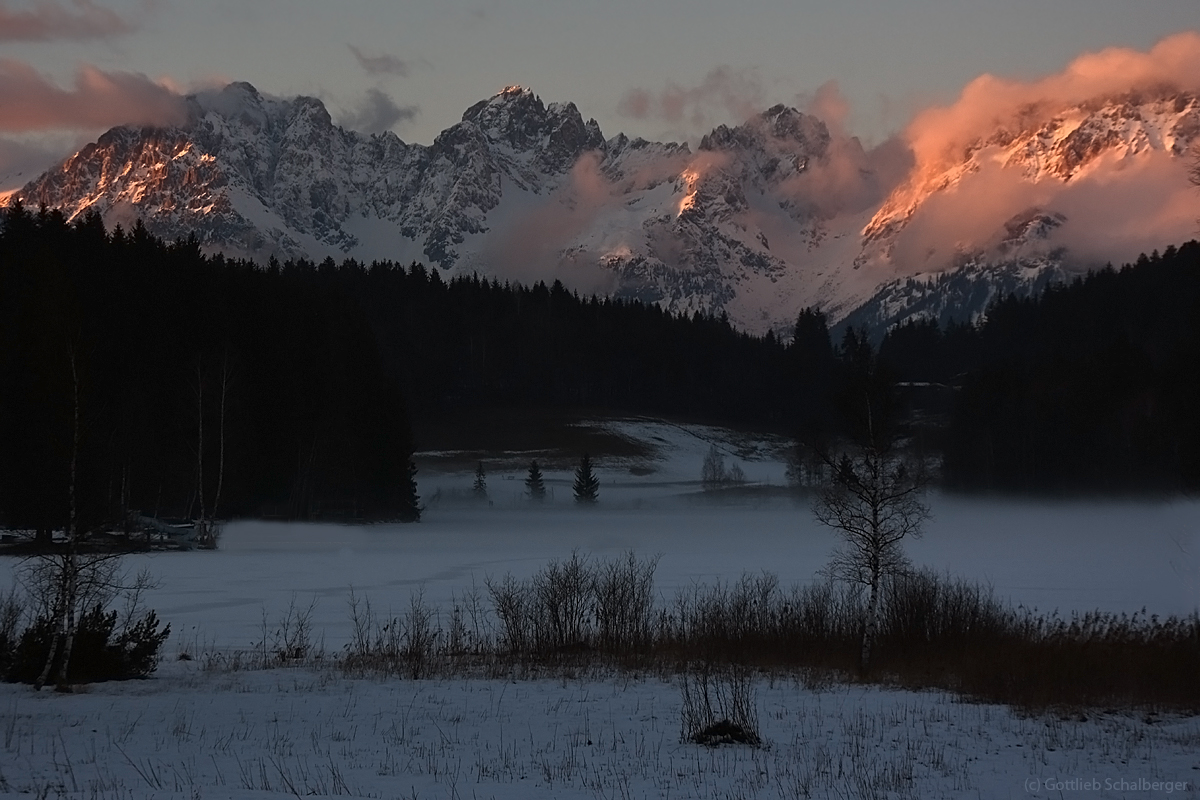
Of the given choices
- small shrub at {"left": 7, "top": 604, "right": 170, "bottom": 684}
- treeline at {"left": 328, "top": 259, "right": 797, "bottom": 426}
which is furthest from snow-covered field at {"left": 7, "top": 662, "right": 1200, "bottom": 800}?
treeline at {"left": 328, "top": 259, "right": 797, "bottom": 426}

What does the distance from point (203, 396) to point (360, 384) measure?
2374cm

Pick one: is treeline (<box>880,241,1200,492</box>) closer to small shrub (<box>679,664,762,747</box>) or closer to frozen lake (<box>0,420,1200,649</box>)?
frozen lake (<box>0,420,1200,649</box>)

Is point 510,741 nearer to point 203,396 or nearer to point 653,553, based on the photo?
point 653,553

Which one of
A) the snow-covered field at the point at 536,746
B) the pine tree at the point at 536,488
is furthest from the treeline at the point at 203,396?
the snow-covered field at the point at 536,746

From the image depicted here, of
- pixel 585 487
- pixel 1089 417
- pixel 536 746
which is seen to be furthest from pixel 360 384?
pixel 536 746

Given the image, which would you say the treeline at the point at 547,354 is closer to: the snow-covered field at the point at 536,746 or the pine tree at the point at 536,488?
the pine tree at the point at 536,488

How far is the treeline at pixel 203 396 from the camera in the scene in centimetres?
5397

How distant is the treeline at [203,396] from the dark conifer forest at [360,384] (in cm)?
18

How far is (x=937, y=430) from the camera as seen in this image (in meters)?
124

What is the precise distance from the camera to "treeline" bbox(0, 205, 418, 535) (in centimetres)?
5397

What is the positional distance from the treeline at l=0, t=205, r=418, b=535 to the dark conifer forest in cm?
18

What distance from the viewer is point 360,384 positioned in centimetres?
8888

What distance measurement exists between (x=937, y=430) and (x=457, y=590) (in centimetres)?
9385

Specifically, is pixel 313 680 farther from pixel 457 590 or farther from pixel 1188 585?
pixel 1188 585
